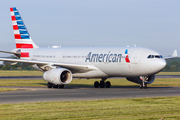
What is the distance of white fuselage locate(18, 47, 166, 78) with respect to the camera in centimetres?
2902

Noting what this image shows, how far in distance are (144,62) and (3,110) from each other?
1709cm

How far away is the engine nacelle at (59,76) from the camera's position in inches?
1198

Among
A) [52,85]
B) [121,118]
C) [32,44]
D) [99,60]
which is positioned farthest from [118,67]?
[121,118]

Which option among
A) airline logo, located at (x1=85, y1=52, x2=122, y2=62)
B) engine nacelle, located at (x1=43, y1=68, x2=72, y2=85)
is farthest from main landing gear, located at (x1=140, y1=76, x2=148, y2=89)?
engine nacelle, located at (x1=43, y1=68, x2=72, y2=85)

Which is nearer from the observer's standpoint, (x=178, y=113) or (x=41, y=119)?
(x=41, y=119)

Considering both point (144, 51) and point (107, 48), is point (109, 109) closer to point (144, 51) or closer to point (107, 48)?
point (144, 51)

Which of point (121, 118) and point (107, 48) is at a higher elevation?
point (107, 48)

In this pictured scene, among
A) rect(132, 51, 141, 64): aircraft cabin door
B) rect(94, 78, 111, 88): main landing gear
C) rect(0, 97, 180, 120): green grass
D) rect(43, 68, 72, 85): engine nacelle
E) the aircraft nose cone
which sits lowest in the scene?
rect(0, 97, 180, 120): green grass

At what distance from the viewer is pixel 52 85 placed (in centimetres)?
3316

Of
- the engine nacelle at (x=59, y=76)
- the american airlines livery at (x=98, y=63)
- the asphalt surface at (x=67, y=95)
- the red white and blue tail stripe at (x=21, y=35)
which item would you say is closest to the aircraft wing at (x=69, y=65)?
the american airlines livery at (x=98, y=63)

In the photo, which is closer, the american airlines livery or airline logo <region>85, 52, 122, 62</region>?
the american airlines livery

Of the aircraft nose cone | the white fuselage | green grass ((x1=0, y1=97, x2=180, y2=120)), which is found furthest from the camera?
the white fuselage

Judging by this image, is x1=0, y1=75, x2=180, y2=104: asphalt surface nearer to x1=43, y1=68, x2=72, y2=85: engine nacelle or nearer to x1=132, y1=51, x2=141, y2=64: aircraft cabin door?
x1=43, y1=68, x2=72, y2=85: engine nacelle

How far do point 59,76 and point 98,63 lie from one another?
4308 mm
